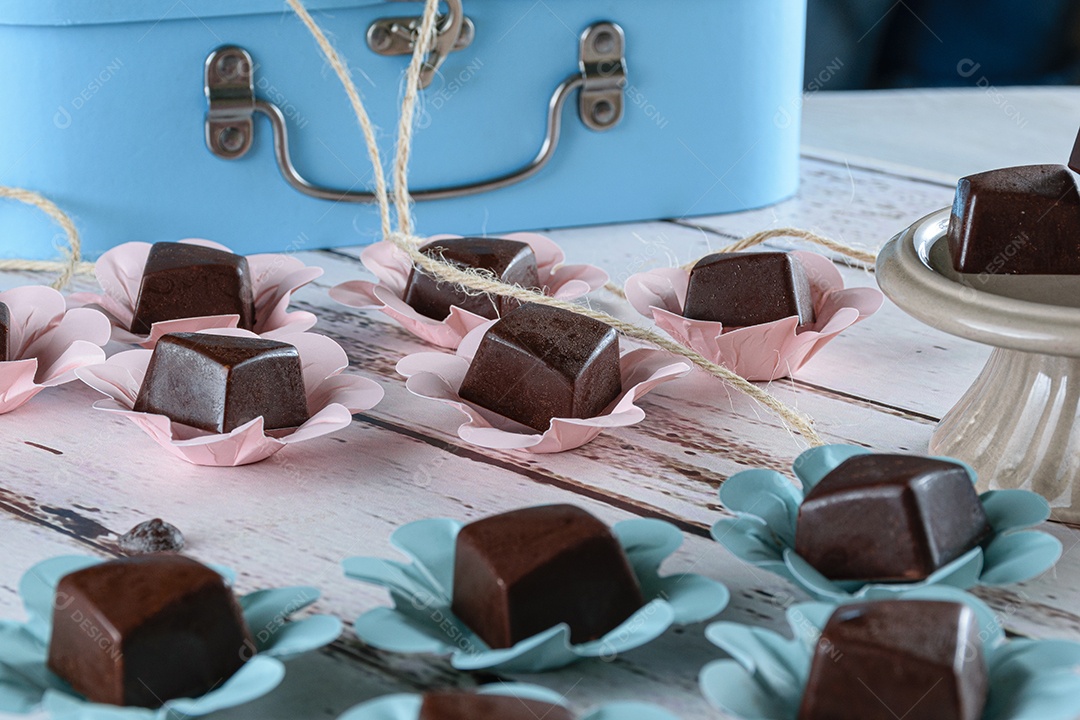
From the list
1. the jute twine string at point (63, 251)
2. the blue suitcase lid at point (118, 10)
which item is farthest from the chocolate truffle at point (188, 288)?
the blue suitcase lid at point (118, 10)

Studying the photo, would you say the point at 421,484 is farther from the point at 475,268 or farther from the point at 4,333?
the point at 4,333

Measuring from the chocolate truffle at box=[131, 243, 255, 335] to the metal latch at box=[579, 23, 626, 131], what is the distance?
419mm

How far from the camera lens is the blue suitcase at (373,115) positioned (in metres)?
1.08

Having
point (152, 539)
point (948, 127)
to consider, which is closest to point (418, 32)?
point (152, 539)

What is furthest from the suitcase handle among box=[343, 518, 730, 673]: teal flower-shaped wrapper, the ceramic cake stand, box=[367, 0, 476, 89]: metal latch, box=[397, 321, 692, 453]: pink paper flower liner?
box=[343, 518, 730, 673]: teal flower-shaped wrapper

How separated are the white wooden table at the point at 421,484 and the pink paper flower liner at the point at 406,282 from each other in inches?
1.2

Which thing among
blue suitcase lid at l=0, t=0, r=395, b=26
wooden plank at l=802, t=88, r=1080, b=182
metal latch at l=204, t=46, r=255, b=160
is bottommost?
wooden plank at l=802, t=88, r=1080, b=182

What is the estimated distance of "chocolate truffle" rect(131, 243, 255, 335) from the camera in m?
0.93

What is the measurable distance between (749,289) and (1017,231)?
225mm

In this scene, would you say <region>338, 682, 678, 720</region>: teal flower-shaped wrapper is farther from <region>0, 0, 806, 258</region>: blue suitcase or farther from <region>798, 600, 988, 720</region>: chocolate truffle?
<region>0, 0, 806, 258</region>: blue suitcase

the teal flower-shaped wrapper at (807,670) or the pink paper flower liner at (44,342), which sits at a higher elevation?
the pink paper flower liner at (44,342)

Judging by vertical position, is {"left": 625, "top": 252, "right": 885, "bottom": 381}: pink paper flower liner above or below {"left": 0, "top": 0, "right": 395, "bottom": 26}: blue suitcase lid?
below

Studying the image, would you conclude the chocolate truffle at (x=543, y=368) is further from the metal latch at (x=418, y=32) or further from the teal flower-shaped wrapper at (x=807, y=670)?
the metal latch at (x=418, y=32)

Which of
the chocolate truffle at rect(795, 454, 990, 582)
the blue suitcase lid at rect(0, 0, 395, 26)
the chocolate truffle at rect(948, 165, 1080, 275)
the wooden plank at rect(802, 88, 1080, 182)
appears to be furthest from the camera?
the wooden plank at rect(802, 88, 1080, 182)
